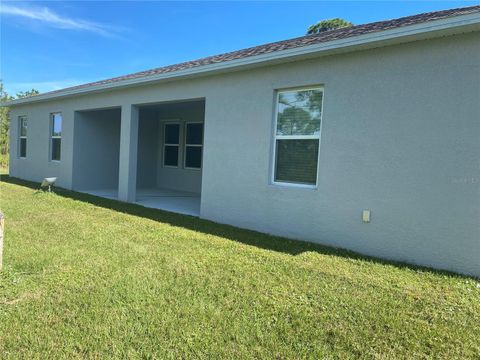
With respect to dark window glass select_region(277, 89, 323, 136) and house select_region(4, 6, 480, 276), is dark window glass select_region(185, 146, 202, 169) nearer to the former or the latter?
house select_region(4, 6, 480, 276)

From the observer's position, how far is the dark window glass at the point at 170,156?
13961mm

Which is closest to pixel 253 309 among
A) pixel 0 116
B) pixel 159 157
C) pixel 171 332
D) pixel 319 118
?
pixel 171 332

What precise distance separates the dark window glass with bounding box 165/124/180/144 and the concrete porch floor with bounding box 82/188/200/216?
79.4 inches

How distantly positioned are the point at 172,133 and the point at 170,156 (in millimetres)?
913

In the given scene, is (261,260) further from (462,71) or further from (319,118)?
(462,71)

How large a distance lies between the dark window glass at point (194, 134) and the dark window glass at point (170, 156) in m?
0.76

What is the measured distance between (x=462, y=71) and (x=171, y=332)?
4799 mm

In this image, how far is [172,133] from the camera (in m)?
14.0

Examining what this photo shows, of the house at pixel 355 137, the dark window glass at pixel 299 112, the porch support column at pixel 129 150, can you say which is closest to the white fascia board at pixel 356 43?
the house at pixel 355 137

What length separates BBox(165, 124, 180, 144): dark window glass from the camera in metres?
13.9

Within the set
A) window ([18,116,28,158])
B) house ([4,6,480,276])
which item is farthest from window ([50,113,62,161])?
house ([4,6,480,276])

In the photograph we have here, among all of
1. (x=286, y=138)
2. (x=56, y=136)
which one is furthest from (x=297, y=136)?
(x=56, y=136)

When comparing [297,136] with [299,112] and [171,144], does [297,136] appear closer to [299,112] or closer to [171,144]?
[299,112]

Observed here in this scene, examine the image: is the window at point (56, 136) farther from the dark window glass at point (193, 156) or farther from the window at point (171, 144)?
the dark window glass at point (193, 156)
